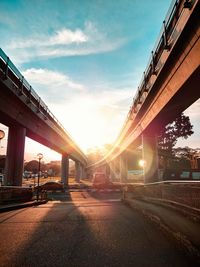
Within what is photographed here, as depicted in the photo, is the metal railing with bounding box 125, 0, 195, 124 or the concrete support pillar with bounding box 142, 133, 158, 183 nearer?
the metal railing with bounding box 125, 0, 195, 124

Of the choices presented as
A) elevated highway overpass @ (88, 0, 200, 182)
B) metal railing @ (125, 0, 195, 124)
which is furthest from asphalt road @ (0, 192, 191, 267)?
metal railing @ (125, 0, 195, 124)

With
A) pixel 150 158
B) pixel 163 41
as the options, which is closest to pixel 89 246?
pixel 163 41

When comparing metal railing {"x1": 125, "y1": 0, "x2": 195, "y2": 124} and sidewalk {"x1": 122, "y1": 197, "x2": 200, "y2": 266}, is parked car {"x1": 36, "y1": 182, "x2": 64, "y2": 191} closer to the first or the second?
metal railing {"x1": 125, "y1": 0, "x2": 195, "y2": 124}

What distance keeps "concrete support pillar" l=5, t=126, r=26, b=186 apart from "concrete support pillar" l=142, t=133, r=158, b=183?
43.9 ft

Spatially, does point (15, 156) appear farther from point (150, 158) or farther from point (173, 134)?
point (173, 134)

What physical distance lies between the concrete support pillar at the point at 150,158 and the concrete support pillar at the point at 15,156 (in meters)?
13.4

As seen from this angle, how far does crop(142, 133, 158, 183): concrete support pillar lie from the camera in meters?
26.3

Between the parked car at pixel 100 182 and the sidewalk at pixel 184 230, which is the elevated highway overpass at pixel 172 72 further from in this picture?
the parked car at pixel 100 182

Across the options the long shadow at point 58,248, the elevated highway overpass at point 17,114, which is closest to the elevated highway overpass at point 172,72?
the long shadow at point 58,248

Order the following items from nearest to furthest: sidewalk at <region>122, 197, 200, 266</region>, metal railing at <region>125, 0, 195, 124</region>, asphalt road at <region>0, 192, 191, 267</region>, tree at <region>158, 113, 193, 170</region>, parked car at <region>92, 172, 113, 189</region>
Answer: asphalt road at <region>0, 192, 191, 267</region> → sidewalk at <region>122, 197, 200, 266</region> → metal railing at <region>125, 0, 195, 124</region> → parked car at <region>92, 172, 113, 189</region> → tree at <region>158, 113, 193, 170</region>

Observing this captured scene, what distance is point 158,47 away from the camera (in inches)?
595

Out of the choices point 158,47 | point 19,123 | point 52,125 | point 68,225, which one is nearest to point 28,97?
point 19,123

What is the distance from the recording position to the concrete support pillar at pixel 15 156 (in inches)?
922

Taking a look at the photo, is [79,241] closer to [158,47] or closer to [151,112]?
[158,47]
